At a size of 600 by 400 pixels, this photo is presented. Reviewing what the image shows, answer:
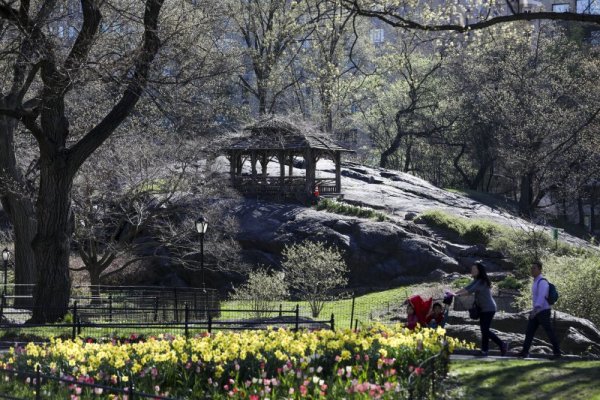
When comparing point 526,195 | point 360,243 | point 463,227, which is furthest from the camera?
point 526,195

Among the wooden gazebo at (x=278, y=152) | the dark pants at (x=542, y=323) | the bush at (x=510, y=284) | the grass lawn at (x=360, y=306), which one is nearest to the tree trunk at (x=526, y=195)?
the wooden gazebo at (x=278, y=152)

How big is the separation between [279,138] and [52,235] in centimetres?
2461

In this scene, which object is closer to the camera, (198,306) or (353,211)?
(198,306)

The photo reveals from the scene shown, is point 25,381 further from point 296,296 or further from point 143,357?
point 296,296

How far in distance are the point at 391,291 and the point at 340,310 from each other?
5688 millimetres

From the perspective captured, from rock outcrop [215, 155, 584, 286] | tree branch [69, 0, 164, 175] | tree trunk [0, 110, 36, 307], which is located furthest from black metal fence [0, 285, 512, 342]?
tree branch [69, 0, 164, 175]

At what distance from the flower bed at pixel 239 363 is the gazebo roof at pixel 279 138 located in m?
32.8

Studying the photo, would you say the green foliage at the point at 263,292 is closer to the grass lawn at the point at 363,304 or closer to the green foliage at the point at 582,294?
the grass lawn at the point at 363,304

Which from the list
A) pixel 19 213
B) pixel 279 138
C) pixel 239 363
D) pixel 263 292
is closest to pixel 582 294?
pixel 263 292

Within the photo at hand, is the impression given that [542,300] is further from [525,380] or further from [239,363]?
[239,363]

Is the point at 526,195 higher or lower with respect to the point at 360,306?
higher

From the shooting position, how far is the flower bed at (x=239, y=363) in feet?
34.3

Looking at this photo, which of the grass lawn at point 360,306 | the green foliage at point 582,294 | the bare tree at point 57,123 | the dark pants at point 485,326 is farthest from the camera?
the grass lawn at point 360,306

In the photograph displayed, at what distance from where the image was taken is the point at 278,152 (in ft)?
151
